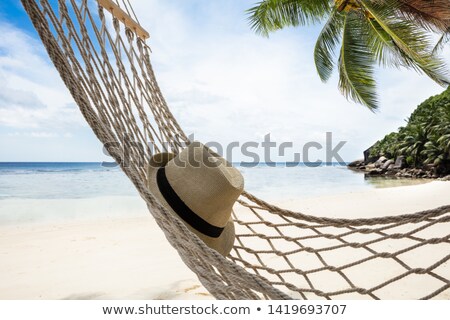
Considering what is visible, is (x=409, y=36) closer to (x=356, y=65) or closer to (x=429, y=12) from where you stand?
(x=429, y=12)

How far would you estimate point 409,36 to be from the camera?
4.05 meters

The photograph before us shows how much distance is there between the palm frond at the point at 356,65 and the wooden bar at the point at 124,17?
3.78 meters

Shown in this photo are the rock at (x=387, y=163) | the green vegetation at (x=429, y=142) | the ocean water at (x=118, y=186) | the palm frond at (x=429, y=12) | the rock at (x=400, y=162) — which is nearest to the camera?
the palm frond at (x=429, y=12)

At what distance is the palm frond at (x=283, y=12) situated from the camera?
5.10 m

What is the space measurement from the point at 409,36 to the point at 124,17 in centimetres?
369

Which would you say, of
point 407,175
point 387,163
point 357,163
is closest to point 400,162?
point 387,163

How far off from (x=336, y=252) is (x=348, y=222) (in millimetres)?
1347

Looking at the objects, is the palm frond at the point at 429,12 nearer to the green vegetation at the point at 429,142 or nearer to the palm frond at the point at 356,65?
the palm frond at the point at 356,65

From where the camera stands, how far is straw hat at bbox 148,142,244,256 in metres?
1.07

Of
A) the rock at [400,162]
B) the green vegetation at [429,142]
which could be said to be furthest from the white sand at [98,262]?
the rock at [400,162]

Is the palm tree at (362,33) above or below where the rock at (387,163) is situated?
above

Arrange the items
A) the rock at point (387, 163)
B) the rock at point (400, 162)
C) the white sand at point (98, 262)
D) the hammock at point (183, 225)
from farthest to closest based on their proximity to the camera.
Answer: the rock at point (387, 163), the rock at point (400, 162), the white sand at point (98, 262), the hammock at point (183, 225)

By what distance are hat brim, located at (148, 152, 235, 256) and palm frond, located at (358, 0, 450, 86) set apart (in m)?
3.86
